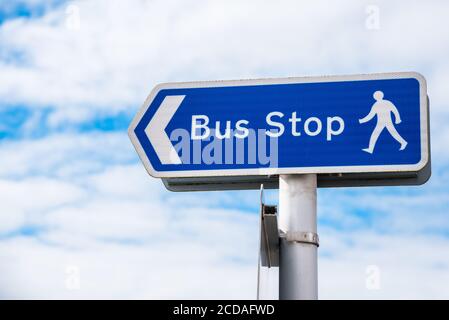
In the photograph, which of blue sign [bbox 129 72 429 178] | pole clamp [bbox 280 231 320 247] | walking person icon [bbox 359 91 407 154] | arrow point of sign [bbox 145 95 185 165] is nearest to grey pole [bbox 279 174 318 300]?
pole clamp [bbox 280 231 320 247]

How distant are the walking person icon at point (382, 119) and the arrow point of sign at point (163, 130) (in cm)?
107

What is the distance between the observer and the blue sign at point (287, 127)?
4.82 metres

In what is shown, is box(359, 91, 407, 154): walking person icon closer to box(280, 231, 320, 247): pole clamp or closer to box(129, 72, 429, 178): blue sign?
box(129, 72, 429, 178): blue sign

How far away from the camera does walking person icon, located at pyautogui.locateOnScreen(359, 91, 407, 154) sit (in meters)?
4.81

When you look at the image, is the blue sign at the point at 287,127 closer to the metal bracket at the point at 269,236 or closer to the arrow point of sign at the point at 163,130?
the arrow point of sign at the point at 163,130

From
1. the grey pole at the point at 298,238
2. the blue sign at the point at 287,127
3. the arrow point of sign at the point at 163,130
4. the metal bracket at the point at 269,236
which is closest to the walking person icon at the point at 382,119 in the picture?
the blue sign at the point at 287,127

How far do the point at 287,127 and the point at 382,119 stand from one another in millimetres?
526

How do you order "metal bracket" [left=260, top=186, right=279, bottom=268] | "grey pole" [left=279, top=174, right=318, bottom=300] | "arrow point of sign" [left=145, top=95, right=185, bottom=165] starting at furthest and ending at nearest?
"arrow point of sign" [left=145, top=95, right=185, bottom=165] < "grey pole" [left=279, top=174, right=318, bottom=300] < "metal bracket" [left=260, top=186, right=279, bottom=268]

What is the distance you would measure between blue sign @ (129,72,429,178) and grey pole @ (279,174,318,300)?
0.10 metres

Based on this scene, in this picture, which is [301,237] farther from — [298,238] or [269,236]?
[269,236]

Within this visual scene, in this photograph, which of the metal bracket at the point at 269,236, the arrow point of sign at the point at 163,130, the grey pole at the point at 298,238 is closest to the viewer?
the metal bracket at the point at 269,236

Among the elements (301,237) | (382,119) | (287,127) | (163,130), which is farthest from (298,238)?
(163,130)

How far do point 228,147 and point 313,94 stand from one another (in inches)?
22.4
